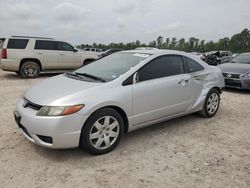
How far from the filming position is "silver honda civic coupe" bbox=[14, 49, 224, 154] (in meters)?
2.99

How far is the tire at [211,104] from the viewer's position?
4844mm

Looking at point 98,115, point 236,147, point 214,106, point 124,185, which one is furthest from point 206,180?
point 214,106

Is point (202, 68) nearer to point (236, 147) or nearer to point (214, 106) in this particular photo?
point (214, 106)

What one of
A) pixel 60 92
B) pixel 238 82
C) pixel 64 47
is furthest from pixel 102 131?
pixel 64 47

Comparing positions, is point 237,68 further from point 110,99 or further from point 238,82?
point 110,99

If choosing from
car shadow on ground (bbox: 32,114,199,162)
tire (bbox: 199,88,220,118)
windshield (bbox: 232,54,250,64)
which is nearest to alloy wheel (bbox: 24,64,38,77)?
car shadow on ground (bbox: 32,114,199,162)

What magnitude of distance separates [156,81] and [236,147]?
5.26ft

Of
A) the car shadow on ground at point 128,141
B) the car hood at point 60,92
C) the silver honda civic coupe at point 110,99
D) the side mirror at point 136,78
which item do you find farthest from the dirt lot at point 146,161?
the side mirror at point 136,78

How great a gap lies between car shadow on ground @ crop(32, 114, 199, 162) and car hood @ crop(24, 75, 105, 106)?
750 mm

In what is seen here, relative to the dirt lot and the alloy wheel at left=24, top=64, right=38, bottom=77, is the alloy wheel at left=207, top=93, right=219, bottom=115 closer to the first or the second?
the dirt lot

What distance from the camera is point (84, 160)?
314 cm

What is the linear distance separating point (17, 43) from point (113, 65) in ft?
24.5

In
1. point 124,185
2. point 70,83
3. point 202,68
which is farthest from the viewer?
point 202,68

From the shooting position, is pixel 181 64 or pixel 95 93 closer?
pixel 95 93
